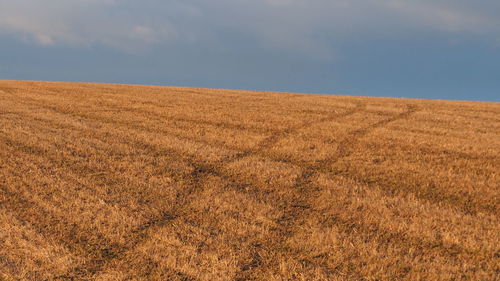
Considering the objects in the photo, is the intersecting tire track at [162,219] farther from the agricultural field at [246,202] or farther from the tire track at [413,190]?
the tire track at [413,190]

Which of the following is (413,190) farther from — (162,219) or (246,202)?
(162,219)

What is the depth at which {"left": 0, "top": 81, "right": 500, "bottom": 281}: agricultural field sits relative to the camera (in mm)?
6023

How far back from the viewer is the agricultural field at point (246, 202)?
602 cm

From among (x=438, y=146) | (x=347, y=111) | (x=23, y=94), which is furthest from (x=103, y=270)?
(x=23, y=94)

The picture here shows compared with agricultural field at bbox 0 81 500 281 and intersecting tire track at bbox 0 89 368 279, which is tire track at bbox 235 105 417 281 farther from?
intersecting tire track at bbox 0 89 368 279

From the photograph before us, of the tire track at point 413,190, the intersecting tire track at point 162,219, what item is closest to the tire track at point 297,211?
the tire track at point 413,190

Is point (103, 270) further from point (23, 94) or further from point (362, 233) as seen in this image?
point (23, 94)

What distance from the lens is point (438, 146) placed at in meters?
13.1

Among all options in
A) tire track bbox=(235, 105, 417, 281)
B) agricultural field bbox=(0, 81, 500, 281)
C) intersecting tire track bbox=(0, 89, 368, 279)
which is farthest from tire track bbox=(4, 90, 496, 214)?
intersecting tire track bbox=(0, 89, 368, 279)

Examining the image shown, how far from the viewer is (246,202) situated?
27.1 ft

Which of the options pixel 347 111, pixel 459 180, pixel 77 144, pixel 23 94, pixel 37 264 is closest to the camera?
pixel 37 264

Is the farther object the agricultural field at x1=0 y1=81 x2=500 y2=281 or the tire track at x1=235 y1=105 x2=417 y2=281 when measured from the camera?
the agricultural field at x1=0 y1=81 x2=500 y2=281

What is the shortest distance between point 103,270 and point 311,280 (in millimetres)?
3258

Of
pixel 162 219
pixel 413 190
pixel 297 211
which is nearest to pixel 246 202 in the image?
pixel 297 211
